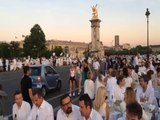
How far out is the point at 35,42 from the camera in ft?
330

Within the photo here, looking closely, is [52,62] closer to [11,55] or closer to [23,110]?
[11,55]

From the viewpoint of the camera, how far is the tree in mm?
100875

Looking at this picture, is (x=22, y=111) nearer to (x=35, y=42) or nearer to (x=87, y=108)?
(x=87, y=108)

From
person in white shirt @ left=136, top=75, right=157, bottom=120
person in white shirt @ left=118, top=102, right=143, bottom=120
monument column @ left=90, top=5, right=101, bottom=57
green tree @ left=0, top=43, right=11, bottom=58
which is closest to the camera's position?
person in white shirt @ left=118, top=102, right=143, bottom=120

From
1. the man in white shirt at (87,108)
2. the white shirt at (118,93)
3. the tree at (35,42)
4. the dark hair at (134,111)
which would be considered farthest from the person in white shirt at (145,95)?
the tree at (35,42)

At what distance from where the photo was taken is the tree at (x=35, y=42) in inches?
3971

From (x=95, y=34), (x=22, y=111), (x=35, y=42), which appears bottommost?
(x=22, y=111)

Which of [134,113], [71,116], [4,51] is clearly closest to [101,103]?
[71,116]

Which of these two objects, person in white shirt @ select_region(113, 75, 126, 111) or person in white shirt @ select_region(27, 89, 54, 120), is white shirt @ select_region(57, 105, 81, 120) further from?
person in white shirt @ select_region(113, 75, 126, 111)

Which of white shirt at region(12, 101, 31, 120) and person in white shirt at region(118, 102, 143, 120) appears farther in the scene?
white shirt at region(12, 101, 31, 120)

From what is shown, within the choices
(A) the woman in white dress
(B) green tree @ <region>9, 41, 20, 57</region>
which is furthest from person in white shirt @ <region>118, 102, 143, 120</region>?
(B) green tree @ <region>9, 41, 20, 57</region>

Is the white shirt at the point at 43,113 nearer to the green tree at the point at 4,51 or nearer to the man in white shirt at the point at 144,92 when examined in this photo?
the man in white shirt at the point at 144,92

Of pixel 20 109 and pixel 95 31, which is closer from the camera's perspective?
pixel 20 109

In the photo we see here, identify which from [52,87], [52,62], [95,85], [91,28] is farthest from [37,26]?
[95,85]
